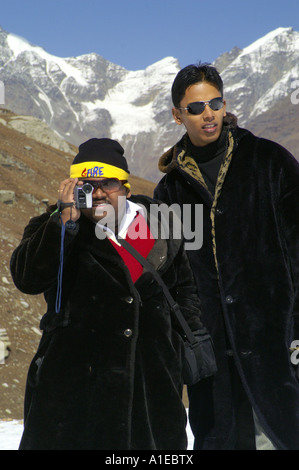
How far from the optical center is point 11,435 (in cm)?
668

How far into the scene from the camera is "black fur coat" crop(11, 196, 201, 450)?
2857 mm

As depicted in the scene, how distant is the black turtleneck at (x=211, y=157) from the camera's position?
11.9 ft

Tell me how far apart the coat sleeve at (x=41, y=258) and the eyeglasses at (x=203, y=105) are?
1079 millimetres

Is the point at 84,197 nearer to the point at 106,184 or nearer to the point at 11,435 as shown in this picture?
the point at 106,184

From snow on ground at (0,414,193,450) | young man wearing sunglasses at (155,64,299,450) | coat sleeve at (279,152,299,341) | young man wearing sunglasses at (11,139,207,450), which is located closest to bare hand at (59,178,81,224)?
young man wearing sunglasses at (11,139,207,450)

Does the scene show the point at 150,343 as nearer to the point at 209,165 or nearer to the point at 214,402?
the point at 214,402

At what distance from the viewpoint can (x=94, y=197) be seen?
10.2 ft

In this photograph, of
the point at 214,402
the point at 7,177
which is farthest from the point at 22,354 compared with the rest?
the point at 7,177

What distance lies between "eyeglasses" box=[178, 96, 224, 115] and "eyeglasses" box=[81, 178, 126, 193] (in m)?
0.72

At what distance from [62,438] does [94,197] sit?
3.83ft

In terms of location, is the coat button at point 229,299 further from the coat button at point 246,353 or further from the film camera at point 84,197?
the film camera at point 84,197

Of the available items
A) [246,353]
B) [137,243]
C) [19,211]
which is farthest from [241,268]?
[19,211]

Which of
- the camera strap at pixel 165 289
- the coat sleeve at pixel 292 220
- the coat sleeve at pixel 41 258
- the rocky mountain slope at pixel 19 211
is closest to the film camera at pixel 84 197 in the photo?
the coat sleeve at pixel 41 258

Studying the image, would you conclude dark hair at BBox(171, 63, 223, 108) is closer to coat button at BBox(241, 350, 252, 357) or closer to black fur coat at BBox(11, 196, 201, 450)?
black fur coat at BBox(11, 196, 201, 450)
